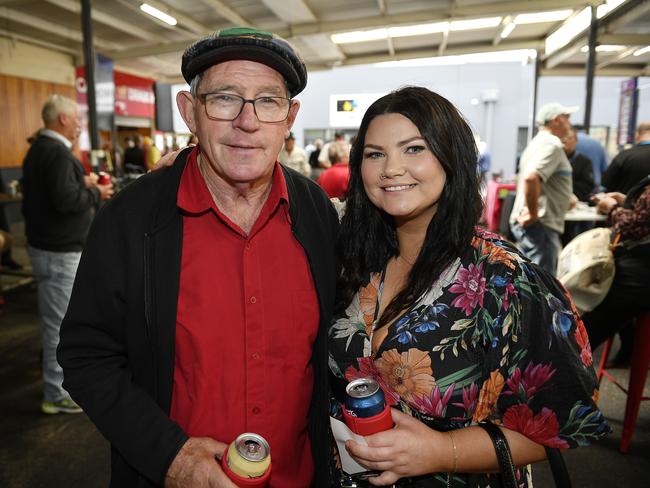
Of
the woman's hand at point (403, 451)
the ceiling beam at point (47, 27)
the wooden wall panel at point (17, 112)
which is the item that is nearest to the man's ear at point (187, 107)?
the woman's hand at point (403, 451)

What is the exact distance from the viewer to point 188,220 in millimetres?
1300

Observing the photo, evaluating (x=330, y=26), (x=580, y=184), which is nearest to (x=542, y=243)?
(x=580, y=184)

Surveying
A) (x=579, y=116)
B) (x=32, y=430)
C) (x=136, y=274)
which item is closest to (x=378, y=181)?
(x=136, y=274)

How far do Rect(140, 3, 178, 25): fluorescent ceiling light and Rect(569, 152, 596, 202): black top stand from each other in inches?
259

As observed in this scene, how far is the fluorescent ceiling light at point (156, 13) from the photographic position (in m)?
7.21

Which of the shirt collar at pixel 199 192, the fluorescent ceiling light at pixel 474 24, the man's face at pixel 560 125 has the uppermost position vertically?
the fluorescent ceiling light at pixel 474 24

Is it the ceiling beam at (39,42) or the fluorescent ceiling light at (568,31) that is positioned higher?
the ceiling beam at (39,42)

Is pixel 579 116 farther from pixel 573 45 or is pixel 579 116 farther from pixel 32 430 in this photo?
pixel 32 430

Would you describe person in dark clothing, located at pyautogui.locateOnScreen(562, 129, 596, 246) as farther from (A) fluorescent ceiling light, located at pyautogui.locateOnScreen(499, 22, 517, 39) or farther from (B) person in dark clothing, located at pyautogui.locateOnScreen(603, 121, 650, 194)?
(A) fluorescent ceiling light, located at pyautogui.locateOnScreen(499, 22, 517, 39)

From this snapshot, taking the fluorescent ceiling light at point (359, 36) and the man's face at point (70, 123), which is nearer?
the man's face at point (70, 123)

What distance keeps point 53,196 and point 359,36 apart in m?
7.74

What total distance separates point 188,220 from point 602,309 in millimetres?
2562

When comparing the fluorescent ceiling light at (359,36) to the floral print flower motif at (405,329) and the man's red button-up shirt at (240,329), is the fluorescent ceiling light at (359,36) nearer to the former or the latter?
the man's red button-up shirt at (240,329)

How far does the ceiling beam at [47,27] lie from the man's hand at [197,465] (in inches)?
387
